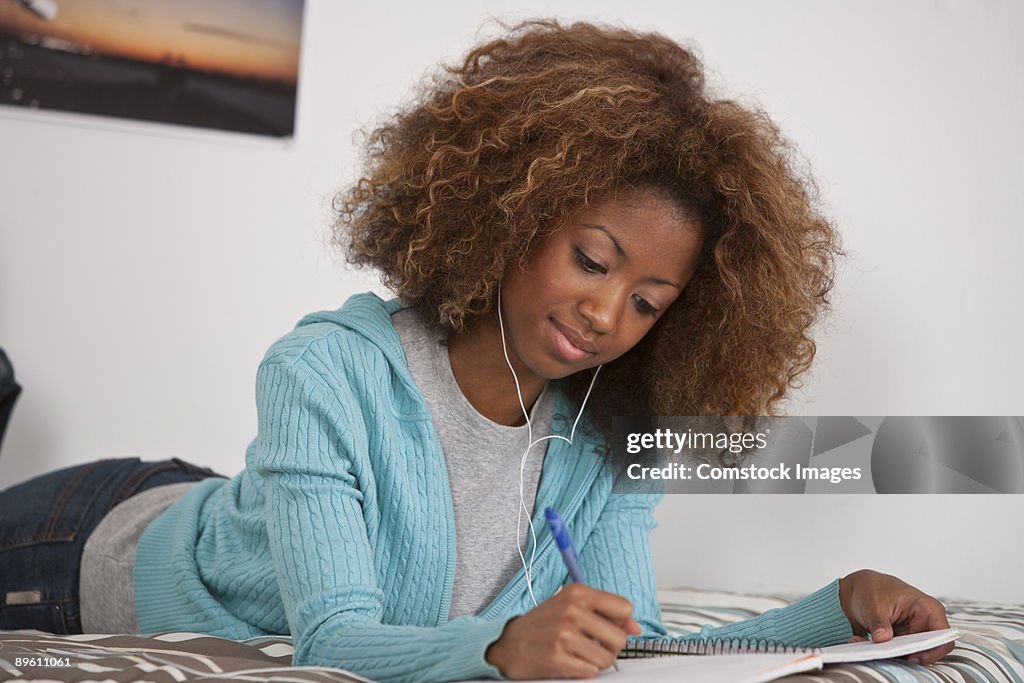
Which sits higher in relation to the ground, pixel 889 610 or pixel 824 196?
pixel 824 196

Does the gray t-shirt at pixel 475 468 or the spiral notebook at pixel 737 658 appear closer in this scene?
the spiral notebook at pixel 737 658

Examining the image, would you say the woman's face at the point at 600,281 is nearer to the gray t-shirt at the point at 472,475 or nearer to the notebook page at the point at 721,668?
the gray t-shirt at the point at 472,475

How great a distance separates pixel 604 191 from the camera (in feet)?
3.92

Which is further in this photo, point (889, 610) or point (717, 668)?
point (889, 610)

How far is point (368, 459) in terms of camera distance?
43.9 inches

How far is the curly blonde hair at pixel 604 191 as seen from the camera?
1202 millimetres

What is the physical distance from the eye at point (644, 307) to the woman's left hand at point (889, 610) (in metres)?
0.36

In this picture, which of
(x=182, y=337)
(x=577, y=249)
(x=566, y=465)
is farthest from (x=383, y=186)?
(x=182, y=337)

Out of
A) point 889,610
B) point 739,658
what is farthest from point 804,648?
point 889,610

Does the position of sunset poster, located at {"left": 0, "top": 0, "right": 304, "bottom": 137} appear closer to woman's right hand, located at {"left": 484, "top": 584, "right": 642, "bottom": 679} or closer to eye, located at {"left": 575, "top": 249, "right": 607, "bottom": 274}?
eye, located at {"left": 575, "top": 249, "right": 607, "bottom": 274}

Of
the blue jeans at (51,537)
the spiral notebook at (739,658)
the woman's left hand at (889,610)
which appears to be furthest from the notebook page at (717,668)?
the blue jeans at (51,537)

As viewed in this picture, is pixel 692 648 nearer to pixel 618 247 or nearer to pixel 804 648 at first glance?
pixel 804 648

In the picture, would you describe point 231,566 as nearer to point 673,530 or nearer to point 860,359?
point 673,530

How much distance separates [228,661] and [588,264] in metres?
0.54
